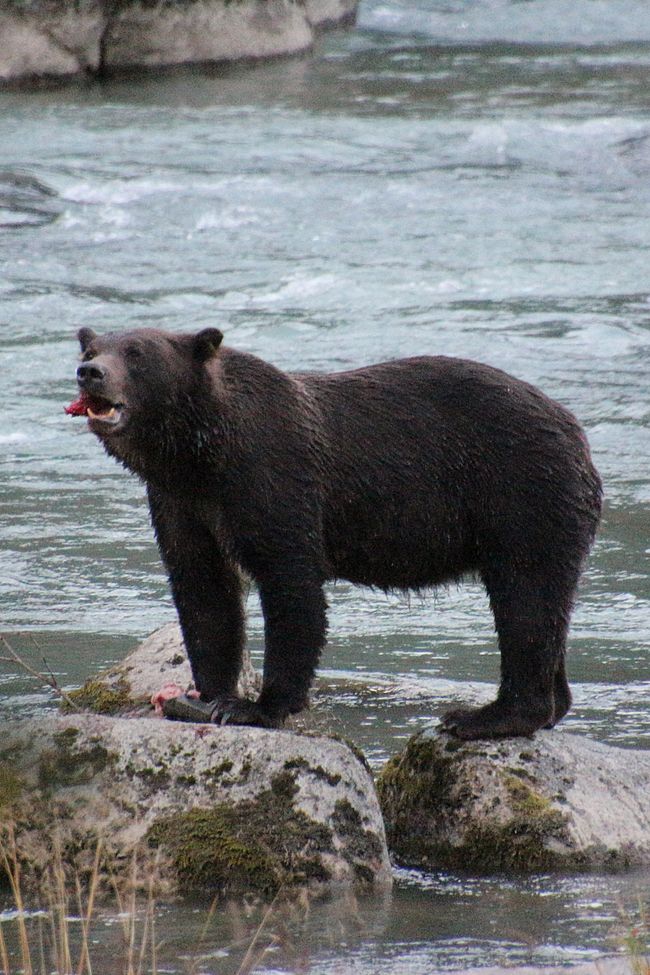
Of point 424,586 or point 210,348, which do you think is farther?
point 424,586

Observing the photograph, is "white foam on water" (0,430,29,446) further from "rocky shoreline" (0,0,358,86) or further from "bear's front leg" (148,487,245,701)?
"rocky shoreline" (0,0,358,86)

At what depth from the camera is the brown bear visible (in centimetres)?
591

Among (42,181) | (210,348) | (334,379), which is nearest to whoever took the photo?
(210,348)

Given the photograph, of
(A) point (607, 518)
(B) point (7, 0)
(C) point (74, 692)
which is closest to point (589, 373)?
(A) point (607, 518)

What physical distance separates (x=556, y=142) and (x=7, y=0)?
8.60 metres


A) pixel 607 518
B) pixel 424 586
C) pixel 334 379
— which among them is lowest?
pixel 607 518

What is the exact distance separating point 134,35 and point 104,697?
21.9 metres

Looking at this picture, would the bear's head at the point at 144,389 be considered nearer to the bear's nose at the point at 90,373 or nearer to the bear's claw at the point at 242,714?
the bear's nose at the point at 90,373

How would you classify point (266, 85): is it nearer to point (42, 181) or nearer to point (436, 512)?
point (42, 181)

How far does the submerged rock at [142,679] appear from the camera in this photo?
7031 millimetres

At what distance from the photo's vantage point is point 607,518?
1095 centimetres

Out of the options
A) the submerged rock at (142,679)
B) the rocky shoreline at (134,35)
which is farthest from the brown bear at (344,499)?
the rocky shoreline at (134,35)

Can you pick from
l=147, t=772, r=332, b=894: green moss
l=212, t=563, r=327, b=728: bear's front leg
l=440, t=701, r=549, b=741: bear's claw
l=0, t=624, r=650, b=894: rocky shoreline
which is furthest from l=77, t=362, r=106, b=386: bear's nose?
l=440, t=701, r=549, b=741: bear's claw

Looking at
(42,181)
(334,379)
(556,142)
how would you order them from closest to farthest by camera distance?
(334,379), (42,181), (556,142)
